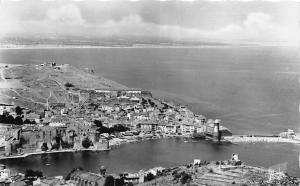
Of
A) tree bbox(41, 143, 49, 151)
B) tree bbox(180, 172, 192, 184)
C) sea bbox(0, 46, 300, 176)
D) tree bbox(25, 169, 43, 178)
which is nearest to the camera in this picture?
tree bbox(180, 172, 192, 184)

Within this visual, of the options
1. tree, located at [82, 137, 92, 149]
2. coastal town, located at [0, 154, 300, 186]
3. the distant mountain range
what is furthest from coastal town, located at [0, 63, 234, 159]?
coastal town, located at [0, 154, 300, 186]

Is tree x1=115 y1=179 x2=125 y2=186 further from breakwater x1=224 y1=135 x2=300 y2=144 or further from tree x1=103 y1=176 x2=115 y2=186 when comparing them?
breakwater x1=224 y1=135 x2=300 y2=144

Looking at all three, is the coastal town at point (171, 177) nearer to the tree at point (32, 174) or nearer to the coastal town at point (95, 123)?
the tree at point (32, 174)

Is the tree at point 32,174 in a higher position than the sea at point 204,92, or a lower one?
lower

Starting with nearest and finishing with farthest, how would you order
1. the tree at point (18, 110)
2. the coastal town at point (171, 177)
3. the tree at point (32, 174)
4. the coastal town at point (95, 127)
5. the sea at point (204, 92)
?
the coastal town at point (171, 177)
the coastal town at point (95, 127)
the tree at point (32, 174)
the sea at point (204, 92)
the tree at point (18, 110)

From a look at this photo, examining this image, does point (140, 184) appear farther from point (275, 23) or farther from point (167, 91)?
point (167, 91)

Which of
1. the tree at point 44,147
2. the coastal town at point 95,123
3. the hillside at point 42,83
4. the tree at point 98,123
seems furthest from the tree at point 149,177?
the hillside at point 42,83
